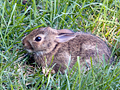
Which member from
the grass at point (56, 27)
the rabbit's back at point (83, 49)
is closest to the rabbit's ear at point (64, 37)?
the rabbit's back at point (83, 49)

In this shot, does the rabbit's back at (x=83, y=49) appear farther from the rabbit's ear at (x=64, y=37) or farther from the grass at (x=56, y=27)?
the grass at (x=56, y=27)

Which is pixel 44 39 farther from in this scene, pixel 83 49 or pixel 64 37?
pixel 83 49

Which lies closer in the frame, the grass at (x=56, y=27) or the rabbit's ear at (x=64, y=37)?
the grass at (x=56, y=27)

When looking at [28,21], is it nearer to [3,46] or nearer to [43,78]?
[3,46]

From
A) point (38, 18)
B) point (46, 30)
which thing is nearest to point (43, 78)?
point (46, 30)

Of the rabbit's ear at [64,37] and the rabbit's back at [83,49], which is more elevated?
the rabbit's ear at [64,37]
